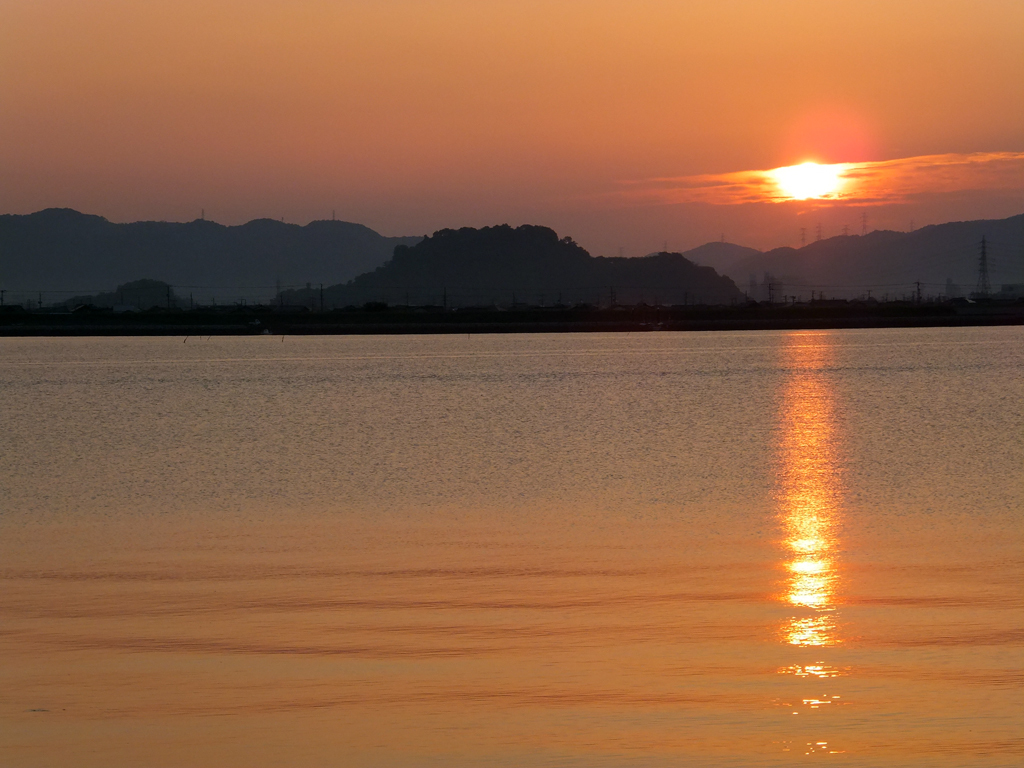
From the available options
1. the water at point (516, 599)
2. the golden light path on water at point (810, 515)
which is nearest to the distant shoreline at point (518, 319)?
the golden light path on water at point (810, 515)

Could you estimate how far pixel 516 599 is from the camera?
13.0 meters

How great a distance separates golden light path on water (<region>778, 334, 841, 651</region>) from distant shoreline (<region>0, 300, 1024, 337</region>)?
124721 mm

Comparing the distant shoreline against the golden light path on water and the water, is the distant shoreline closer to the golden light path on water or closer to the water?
the golden light path on water

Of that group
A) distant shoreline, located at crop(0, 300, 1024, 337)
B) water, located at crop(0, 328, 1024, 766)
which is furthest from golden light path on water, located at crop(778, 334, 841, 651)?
distant shoreline, located at crop(0, 300, 1024, 337)

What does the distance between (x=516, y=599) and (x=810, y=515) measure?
8535mm

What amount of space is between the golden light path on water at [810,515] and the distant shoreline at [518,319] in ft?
409

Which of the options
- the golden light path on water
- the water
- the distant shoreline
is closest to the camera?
the water

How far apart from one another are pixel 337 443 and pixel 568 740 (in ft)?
88.1

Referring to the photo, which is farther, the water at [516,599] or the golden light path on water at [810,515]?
the golden light path on water at [810,515]

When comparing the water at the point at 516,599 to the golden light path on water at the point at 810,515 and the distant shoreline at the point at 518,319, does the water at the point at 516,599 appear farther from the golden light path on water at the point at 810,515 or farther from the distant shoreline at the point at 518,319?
the distant shoreline at the point at 518,319

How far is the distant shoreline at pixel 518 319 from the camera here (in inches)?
6481

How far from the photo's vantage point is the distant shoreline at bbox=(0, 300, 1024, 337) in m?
165

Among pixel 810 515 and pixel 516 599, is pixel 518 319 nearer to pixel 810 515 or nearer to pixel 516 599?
pixel 810 515

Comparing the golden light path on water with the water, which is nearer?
the water
